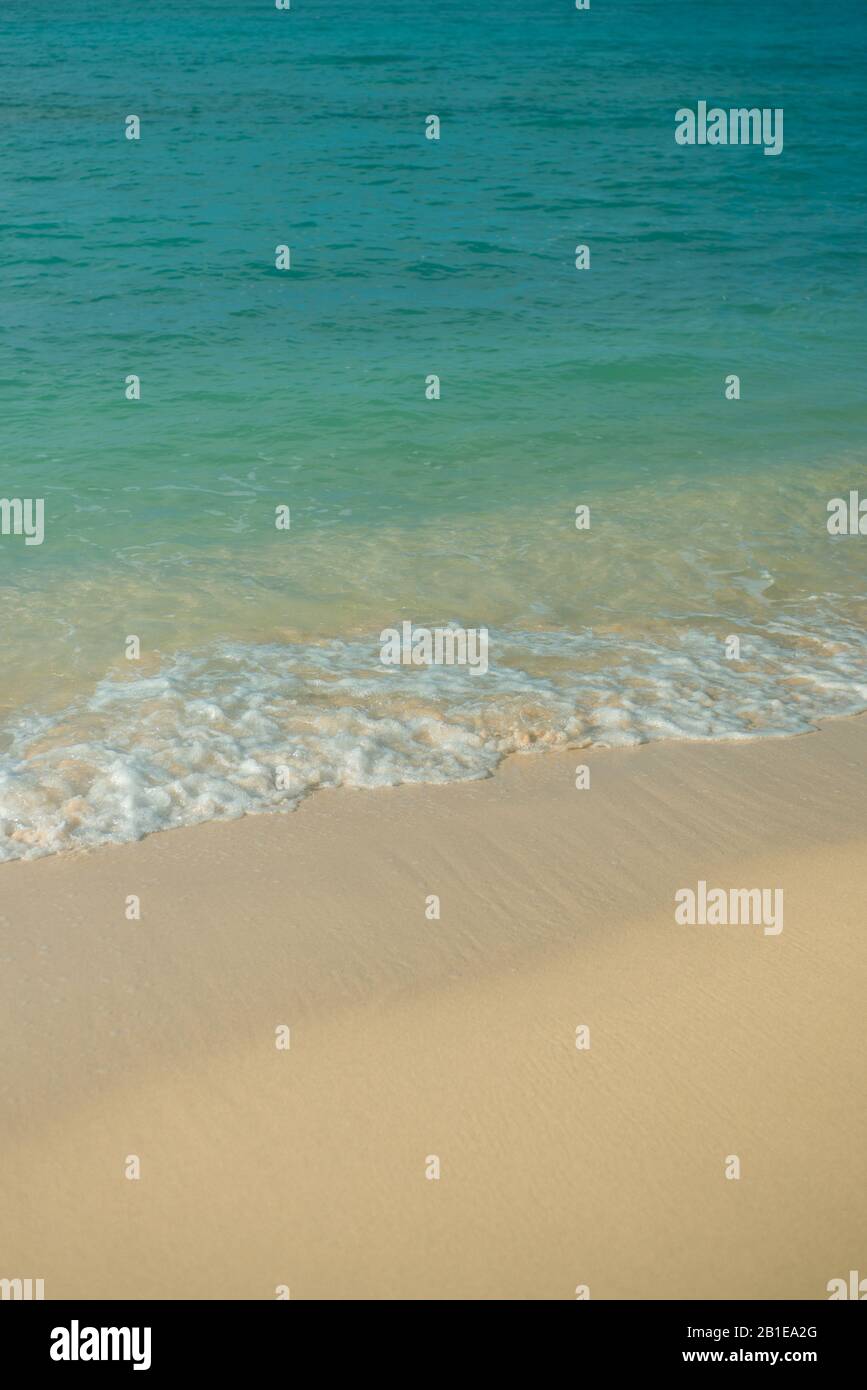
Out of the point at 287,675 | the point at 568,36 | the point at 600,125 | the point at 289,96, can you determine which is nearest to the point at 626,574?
the point at 287,675

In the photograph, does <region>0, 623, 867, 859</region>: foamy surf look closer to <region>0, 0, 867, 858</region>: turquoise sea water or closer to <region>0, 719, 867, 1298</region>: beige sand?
<region>0, 0, 867, 858</region>: turquoise sea water

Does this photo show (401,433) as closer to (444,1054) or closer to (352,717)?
(352,717)

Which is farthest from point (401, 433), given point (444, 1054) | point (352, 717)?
point (444, 1054)

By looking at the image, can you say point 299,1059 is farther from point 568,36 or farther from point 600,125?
point 568,36

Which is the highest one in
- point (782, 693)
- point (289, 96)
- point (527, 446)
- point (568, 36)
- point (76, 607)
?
point (568, 36)

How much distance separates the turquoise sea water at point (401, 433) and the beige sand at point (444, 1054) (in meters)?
0.60

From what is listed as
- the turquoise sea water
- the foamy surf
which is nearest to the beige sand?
the foamy surf

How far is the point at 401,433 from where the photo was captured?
10617 mm

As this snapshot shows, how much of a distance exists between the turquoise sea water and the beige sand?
604mm

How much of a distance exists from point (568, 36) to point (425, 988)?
33.1m

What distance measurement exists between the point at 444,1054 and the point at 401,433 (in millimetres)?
7677

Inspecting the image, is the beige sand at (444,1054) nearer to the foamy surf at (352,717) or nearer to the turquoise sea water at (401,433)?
the foamy surf at (352,717)

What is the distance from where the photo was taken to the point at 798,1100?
354 centimetres

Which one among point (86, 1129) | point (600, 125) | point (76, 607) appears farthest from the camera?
point (600, 125)
